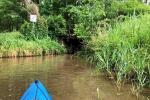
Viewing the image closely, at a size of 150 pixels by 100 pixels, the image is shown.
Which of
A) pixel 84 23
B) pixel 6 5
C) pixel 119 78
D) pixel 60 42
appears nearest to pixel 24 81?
pixel 119 78

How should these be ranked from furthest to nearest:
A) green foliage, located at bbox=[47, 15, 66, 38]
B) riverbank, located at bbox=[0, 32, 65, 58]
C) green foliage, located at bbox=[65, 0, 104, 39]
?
green foliage, located at bbox=[47, 15, 66, 38], green foliage, located at bbox=[65, 0, 104, 39], riverbank, located at bbox=[0, 32, 65, 58]

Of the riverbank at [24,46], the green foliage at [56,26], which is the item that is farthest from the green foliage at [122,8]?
the riverbank at [24,46]

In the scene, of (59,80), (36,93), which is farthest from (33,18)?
(36,93)

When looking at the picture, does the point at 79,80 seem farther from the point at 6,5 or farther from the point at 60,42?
the point at 6,5

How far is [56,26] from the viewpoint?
23062 mm

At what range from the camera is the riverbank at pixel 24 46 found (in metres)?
19.6

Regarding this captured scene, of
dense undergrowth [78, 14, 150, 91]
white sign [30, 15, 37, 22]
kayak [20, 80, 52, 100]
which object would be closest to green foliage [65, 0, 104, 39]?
white sign [30, 15, 37, 22]

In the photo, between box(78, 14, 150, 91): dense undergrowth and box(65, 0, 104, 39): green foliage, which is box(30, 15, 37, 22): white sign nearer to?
box(65, 0, 104, 39): green foliage

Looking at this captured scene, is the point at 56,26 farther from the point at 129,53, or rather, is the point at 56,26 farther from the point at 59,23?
the point at 129,53

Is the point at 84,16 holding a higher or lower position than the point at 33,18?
higher

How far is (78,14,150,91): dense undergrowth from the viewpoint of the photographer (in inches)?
424

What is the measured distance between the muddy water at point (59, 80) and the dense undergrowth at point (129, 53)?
459mm

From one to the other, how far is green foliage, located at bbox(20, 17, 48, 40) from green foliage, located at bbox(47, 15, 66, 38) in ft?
1.29

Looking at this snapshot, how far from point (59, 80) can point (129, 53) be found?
2.79 m
